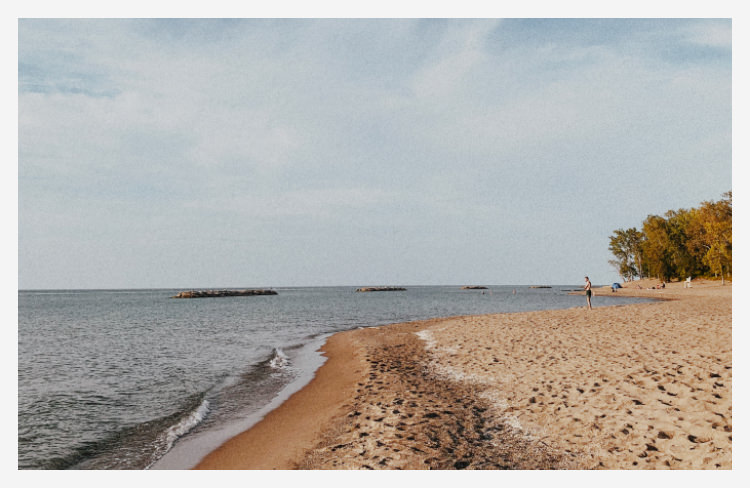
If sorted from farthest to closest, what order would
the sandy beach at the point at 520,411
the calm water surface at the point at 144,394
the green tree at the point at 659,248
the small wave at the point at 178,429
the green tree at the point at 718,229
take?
the green tree at the point at 659,248, the green tree at the point at 718,229, the calm water surface at the point at 144,394, the small wave at the point at 178,429, the sandy beach at the point at 520,411

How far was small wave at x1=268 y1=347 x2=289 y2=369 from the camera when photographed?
17.2 meters

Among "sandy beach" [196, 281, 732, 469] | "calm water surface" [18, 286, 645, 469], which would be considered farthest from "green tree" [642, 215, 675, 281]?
"calm water surface" [18, 286, 645, 469]

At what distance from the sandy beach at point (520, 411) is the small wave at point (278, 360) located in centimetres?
305

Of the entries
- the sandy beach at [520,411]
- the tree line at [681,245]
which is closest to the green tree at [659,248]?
the tree line at [681,245]

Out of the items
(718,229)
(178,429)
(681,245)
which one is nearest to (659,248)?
(681,245)

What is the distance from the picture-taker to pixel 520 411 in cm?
846

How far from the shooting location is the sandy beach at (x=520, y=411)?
637 cm

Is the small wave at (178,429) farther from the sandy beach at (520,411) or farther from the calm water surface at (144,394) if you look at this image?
the sandy beach at (520,411)

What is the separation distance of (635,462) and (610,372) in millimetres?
4716

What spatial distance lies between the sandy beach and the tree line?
→ 178 ft

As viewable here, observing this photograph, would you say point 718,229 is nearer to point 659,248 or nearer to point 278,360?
point 659,248

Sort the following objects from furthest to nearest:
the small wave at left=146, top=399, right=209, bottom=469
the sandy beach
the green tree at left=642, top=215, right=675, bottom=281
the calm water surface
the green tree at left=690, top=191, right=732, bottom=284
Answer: the green tree at left=642, top=215, right=675, bottom=281 < the green tree at left=690, top=191, right=732, bottom=284 < the calm water surface < the small wave at left=146, top=399, right=209, bottom=469 < the sandy beach

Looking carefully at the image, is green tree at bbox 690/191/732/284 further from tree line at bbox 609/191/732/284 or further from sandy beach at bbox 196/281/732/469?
sandy beach at bbox 196/281/732/469
